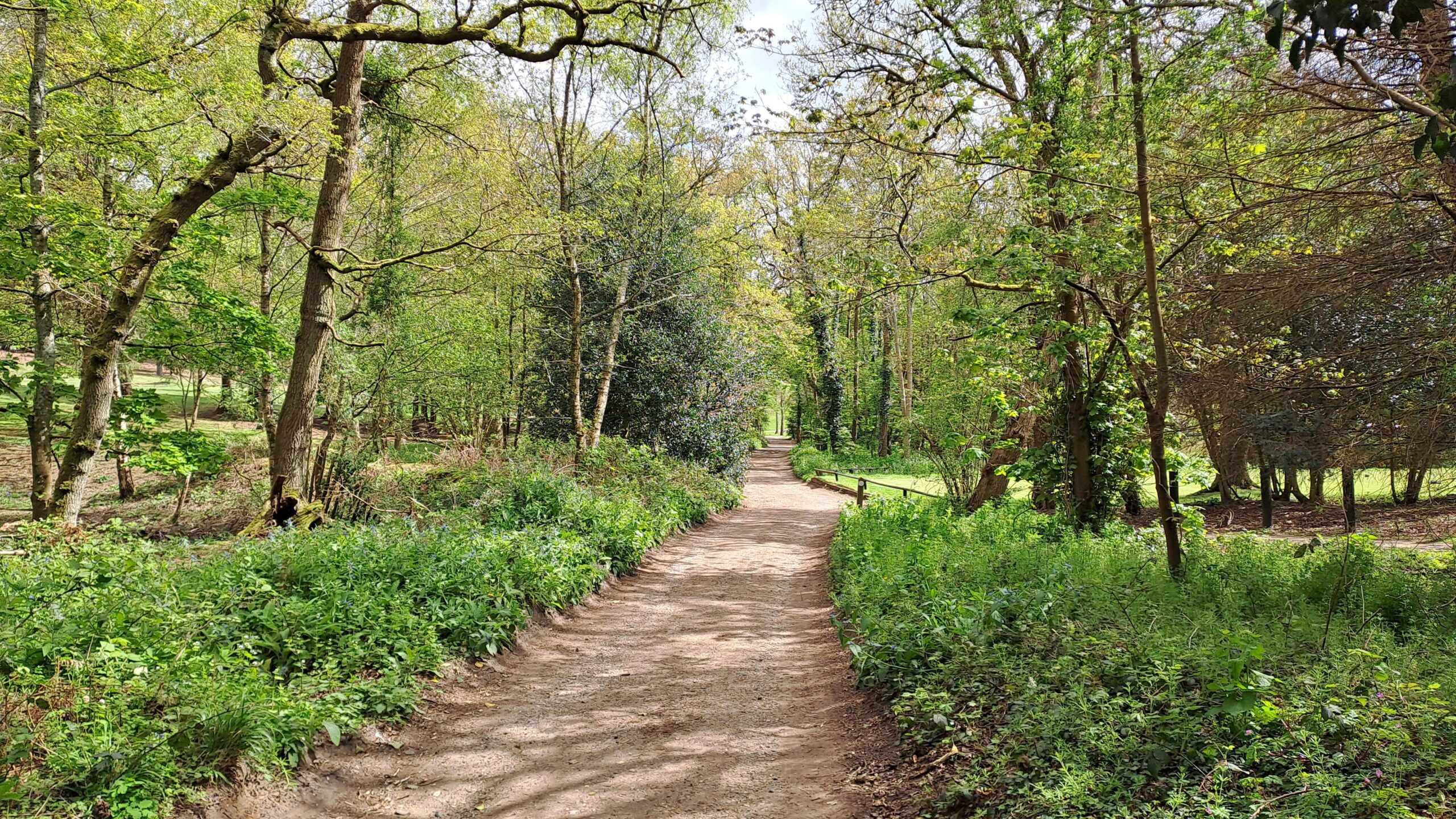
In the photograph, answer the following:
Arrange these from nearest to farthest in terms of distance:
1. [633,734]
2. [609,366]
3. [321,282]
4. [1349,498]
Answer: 1. [633,734]
2. [321,282]
3. [1349,498]
4. [609,366]

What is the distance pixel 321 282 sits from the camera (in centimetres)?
904

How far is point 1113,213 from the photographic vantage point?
777cm

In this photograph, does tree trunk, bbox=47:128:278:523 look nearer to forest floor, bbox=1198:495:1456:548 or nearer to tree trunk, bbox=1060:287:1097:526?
tree trunk, bbox=1060:287:1097:526

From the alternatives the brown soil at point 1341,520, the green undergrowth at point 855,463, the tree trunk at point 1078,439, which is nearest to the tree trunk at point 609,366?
the tree trunk at point 1078,439

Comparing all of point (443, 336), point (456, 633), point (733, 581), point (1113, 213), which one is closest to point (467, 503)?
point (733, 581)

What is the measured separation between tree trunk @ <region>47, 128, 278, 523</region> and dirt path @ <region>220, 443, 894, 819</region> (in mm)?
6618

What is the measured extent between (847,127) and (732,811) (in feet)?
23.1

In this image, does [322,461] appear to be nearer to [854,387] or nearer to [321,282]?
[321,282]

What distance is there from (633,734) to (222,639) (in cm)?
274

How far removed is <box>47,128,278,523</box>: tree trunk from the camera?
8531mm

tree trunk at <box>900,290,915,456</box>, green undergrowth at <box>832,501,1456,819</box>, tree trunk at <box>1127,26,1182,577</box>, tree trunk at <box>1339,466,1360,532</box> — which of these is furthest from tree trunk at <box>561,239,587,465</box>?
tree trunk at <box>900,290,915,456</box>

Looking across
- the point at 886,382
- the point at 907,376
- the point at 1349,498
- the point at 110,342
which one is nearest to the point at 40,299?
the point at 110,342

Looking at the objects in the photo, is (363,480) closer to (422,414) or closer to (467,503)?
(467,503)

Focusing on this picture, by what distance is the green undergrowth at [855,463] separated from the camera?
28234 millimetres
